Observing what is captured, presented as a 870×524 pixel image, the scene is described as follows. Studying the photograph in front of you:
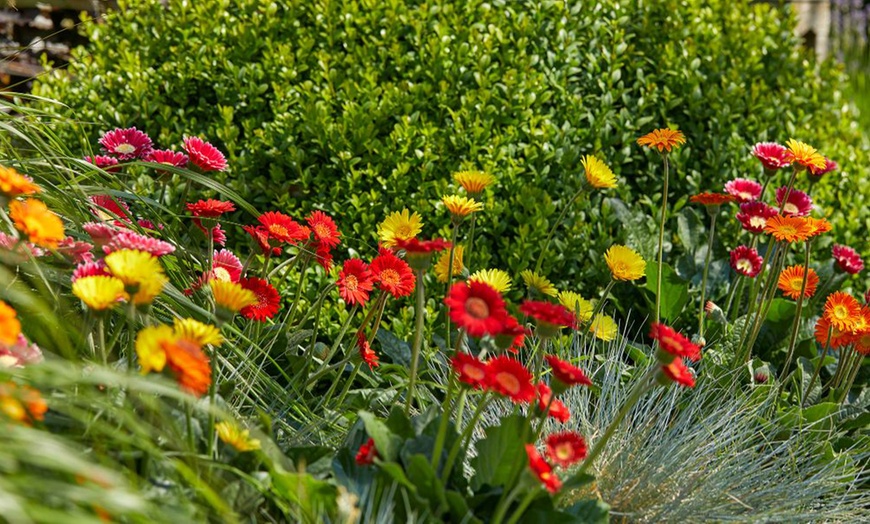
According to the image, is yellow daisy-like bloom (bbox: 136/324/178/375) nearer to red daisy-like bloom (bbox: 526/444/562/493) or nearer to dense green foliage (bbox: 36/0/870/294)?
red daisy-like bloom (bbox: 526/444/562/493)

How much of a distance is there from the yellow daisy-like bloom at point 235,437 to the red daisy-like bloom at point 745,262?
1.63 metres

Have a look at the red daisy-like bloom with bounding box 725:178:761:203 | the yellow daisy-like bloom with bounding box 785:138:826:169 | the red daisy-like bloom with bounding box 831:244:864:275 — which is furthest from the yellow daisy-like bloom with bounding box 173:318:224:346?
the red daisy-like bloom with bounding box 831:244:864:275

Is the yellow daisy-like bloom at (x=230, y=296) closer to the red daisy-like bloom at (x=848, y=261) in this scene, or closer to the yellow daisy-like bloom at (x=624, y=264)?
the yellow daisy-like bloom at (x=624, y=264)

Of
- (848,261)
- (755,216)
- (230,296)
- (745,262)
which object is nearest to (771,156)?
(755,216)

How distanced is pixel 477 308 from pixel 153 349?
501 millimetres

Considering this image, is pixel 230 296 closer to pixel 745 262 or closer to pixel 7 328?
pixel 7 328

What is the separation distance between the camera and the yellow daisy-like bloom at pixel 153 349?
1.35 m

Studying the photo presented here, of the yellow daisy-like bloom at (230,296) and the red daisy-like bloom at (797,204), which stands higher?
the yellow daisy-like bloom at (230,296)

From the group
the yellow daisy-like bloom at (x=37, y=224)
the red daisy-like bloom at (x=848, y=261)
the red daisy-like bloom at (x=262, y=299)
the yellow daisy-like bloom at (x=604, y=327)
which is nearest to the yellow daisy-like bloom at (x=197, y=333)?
the yellow daisy-like bloom at (x=37, y=224)

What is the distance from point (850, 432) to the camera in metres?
2.66

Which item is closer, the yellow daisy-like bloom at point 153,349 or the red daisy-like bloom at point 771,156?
A: the yellow daisy-like bloom at point 153,349

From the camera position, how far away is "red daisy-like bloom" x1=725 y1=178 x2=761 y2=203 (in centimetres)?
283

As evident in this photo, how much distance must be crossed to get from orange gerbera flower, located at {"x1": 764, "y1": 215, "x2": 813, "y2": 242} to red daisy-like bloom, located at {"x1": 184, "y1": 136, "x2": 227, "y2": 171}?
4.50 feet

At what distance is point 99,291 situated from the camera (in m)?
1.46
